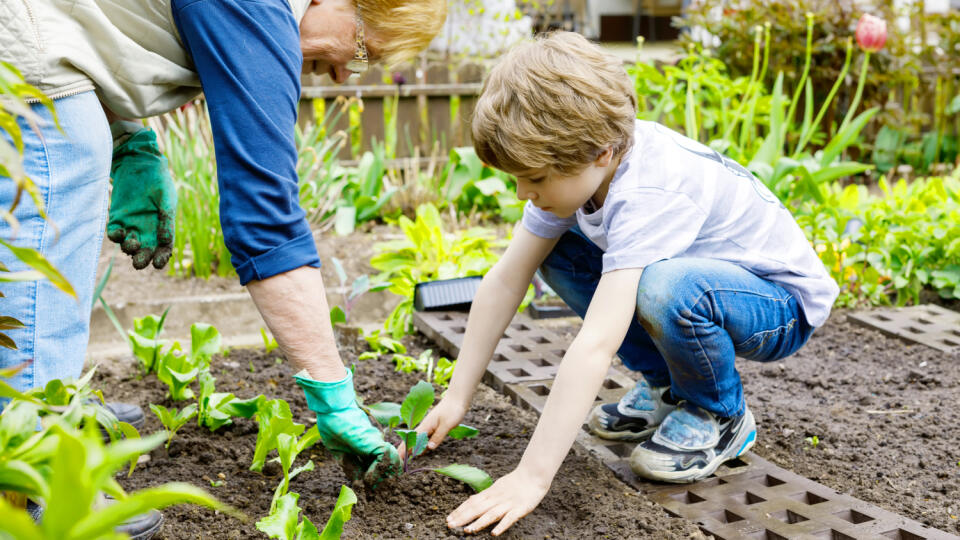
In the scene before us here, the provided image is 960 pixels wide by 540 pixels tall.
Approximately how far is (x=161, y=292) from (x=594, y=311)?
7.47ft

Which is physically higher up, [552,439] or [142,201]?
[142,201]

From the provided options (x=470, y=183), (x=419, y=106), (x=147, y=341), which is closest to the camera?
(x=147, y=341)

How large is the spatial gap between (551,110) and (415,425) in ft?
2.32

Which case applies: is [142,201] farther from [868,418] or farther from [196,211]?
[868,418]

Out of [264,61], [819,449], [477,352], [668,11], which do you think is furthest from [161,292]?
[668,11]

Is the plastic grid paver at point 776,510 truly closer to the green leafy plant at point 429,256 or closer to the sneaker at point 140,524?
the sneaker at point 140,524

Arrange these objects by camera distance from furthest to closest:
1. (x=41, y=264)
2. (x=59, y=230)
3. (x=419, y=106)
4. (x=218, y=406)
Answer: (x=419, y=106) < (x=218, y=406) < (x=59, y=230) < (x=41, y=264)

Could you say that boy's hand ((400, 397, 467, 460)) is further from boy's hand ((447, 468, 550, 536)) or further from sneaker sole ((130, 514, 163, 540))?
sneaker sole ((130, 514, 163, 540))

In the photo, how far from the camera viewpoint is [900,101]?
230 inches

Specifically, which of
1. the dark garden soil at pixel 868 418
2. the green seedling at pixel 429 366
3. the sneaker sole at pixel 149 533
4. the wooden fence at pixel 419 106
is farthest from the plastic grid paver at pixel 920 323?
the wooden fence at pixel 419 106

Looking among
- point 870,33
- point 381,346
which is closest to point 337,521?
point 381,346

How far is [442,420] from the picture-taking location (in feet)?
6.16

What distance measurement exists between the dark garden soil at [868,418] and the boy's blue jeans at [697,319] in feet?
0.93

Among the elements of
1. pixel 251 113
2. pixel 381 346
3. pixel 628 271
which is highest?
pixel 251 113
